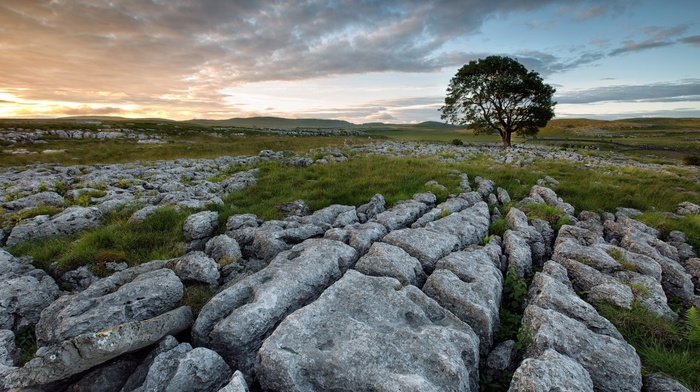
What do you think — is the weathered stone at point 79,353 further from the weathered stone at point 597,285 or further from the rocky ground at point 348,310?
the weathered stone at point 597,285

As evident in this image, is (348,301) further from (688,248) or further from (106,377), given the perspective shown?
(688,248)

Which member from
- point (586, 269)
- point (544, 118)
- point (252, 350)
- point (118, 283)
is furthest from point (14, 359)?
point (544, 118)

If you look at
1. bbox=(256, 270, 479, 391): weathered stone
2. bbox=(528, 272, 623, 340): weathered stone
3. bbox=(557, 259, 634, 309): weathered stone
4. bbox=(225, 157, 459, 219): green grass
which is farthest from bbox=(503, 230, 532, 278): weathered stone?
bbox=(225, 157, 459, 219): green grass

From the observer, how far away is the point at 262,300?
631 cm

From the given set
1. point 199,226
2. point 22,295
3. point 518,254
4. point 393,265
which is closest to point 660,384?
point 518,254

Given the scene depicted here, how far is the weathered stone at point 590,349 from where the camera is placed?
504 centimetres

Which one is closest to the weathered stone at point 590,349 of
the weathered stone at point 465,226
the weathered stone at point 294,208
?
the weathered stone at point 465,226

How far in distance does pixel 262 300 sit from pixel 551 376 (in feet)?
17.1

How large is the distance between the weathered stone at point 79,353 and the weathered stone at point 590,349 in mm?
7294

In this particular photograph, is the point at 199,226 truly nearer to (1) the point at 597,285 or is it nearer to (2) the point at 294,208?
(2) the point at 294,208

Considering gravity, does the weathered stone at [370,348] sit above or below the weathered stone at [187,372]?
above

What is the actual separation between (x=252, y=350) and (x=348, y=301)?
210 centimetres

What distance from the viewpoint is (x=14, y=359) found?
6.03 meters

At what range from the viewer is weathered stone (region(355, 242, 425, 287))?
759 cm
